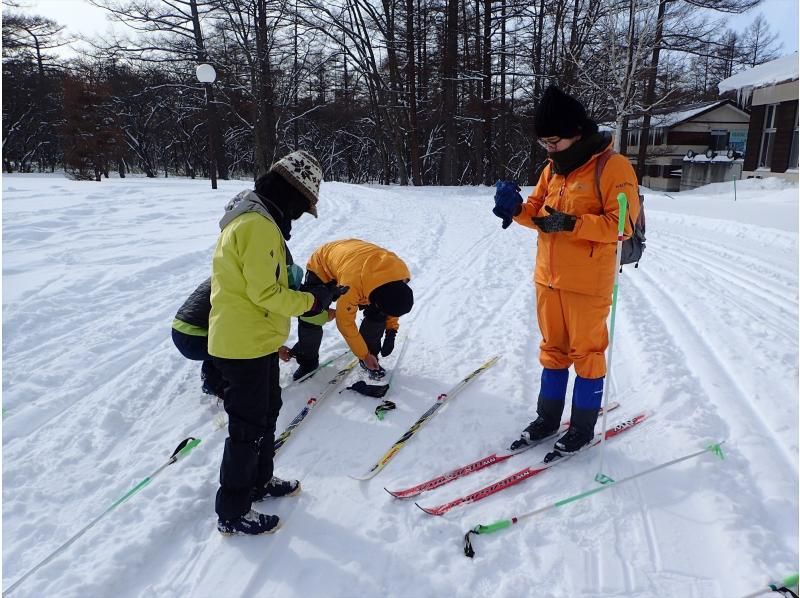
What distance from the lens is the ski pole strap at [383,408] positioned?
351cm

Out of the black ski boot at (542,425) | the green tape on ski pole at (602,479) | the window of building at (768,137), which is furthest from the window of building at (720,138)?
the green tape on ski pole at (602,479)

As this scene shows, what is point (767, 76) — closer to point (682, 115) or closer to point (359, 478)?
point (682, 115)

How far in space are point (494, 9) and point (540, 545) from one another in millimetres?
25313

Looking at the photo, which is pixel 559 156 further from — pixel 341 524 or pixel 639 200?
pixel 341 524

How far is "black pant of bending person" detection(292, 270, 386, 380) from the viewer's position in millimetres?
4066

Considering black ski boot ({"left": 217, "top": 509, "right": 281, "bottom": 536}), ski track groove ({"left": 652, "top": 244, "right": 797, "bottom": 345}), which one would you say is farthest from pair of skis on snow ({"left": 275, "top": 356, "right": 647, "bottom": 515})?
ski track groove ({"left": 652, "top": 244, "right": 797, "bottom": 345})

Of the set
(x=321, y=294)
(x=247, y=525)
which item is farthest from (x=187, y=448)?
(x=321, y=294)

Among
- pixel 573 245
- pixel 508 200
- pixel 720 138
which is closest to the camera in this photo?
pixel 573 245

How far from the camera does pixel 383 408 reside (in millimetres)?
3582

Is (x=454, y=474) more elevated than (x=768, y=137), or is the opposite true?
(x=768, y=137)

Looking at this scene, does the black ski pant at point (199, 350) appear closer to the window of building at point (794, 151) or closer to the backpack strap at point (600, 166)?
the backpack strap at point (600, 166)

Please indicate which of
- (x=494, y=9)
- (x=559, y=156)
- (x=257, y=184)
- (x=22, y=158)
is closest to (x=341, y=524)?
(x=257, y=184)

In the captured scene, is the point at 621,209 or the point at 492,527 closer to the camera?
the point at 492,527

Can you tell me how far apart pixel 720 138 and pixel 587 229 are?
31378 millimetres
